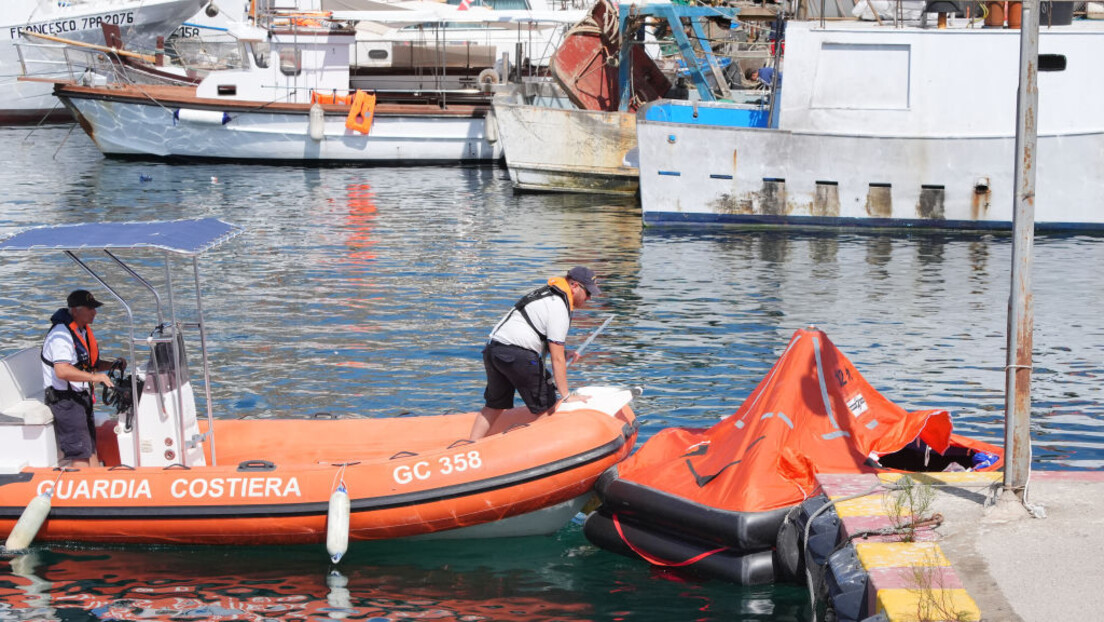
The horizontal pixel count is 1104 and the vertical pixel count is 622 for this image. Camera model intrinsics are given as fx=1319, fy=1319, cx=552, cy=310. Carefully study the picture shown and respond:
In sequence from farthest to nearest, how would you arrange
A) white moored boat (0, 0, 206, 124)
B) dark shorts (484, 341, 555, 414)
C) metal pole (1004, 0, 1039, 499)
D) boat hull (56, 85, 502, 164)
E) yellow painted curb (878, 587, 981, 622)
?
1. white moored boat (0, 0, 206, 124)
2. boat hull (56, 85, 502, 164)
3. dark shorts (484, 341, 555, 414)
4. metal pole (1004, 0, 1039, 499)
5. yellow painted curb (878, 587, 981, 622)

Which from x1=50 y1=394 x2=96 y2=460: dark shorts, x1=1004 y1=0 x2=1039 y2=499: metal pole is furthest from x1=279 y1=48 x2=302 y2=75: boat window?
x1=1004 y1=0 x2=1039 y2=499: metal pole

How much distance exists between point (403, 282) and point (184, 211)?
827 centimetres

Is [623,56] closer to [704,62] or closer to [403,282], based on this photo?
[704,62]

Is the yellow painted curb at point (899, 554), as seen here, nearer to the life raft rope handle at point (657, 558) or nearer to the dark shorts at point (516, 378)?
the life raft rope handle at point (657, 558)

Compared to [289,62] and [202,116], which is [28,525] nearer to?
[202,116]

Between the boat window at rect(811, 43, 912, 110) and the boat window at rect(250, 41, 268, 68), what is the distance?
1557 centimetres

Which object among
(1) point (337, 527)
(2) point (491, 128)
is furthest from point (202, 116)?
(1) point (337, 527)

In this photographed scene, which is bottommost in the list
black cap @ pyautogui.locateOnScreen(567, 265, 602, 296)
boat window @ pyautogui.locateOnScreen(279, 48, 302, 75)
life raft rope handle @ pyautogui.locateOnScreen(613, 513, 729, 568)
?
life raft rope handle @ pyautogui.locateOnScreen(613, 513, 729, 568)

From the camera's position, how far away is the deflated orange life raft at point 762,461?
8.17m

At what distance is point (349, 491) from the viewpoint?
8.76 meters

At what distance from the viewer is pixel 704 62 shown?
26453 mm

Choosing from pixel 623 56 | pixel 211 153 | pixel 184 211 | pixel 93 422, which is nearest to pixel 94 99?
pixel 211 153

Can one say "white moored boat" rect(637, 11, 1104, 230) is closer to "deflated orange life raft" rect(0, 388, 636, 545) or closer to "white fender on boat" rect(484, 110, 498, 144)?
"white fender on boat" rect(484, 110, 498, 144)

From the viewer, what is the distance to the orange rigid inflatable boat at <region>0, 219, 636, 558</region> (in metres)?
8.77
